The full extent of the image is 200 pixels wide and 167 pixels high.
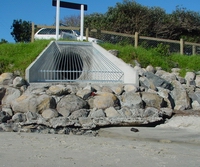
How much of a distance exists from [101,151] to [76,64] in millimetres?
10060

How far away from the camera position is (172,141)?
925cm

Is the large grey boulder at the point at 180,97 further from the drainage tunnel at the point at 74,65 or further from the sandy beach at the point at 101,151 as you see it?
the sandy beach at the point at 101,151

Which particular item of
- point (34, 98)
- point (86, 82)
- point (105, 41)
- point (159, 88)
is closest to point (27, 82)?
point (34, 98)

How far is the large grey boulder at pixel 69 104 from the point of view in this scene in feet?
40.4

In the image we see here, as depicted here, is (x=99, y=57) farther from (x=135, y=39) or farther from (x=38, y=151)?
(x=38, y=151)

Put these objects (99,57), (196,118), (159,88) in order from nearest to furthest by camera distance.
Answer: (196,118) < (159,88) < (99,57)

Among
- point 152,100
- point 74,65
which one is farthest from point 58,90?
point 74,65

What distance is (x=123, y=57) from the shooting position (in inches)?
714

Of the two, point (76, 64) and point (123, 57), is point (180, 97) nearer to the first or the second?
point (123, 57)

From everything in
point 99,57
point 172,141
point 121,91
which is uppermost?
point 99,57

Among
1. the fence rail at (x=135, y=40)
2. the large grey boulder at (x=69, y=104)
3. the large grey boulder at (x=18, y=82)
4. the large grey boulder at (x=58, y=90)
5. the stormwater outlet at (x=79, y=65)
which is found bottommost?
the large grey boulder at (x=69, y=104)

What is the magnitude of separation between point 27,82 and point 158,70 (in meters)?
6.82

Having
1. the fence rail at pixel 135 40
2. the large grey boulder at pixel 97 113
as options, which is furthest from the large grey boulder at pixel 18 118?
the fence rail at pixel 135 40

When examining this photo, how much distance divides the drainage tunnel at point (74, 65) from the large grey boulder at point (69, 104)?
2.12 metres
